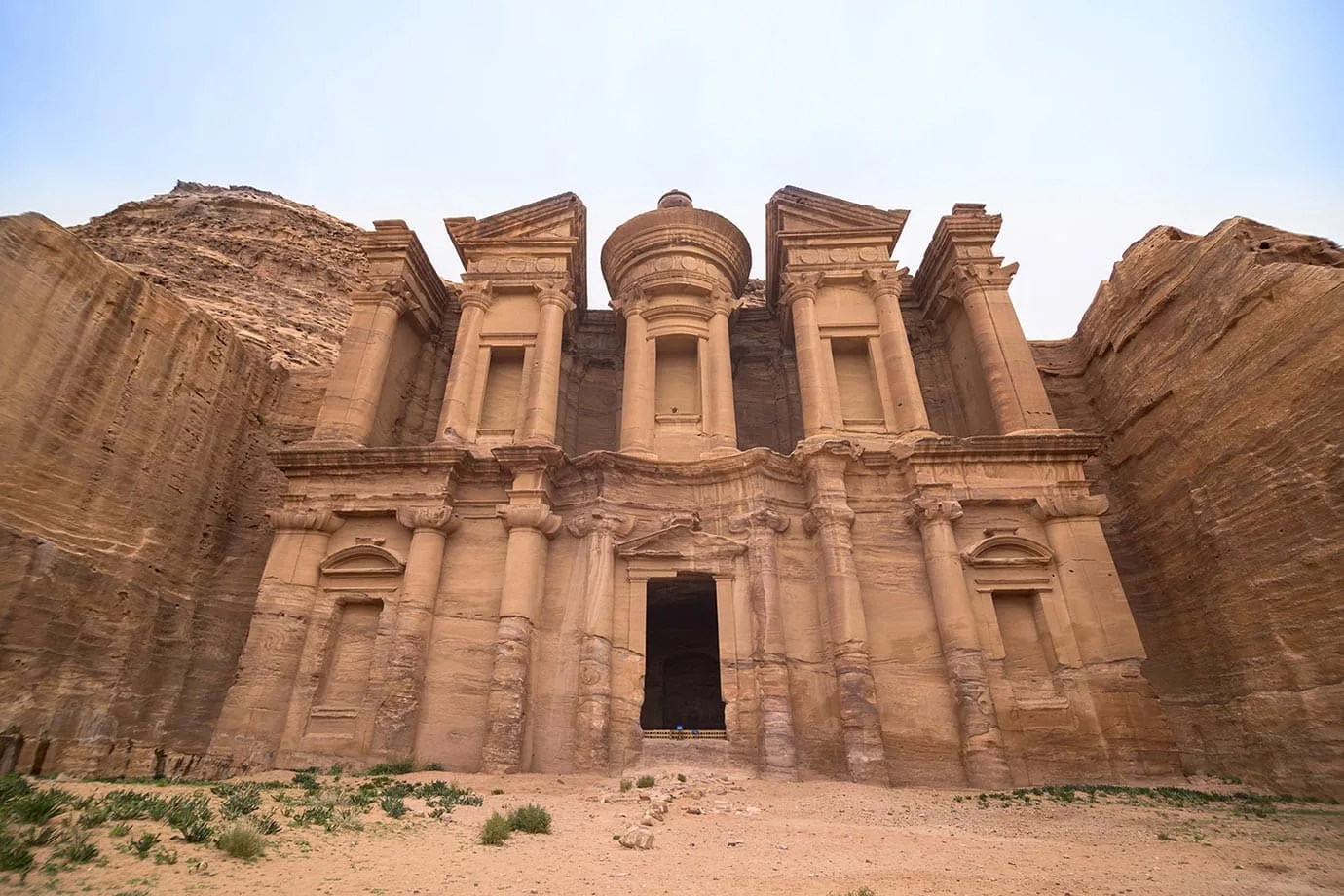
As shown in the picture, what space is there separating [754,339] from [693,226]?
474 centimetres

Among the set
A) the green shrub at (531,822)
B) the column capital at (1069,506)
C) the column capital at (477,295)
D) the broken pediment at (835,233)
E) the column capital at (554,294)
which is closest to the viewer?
the green shrub at (531,822)

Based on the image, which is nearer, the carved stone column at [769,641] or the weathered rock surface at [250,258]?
the carved stone column at [769,641]

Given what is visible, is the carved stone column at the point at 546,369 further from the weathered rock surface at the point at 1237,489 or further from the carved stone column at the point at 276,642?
the weathered rock surface at the point at 1237,489

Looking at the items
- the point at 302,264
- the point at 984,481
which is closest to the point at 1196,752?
the point at 984,481

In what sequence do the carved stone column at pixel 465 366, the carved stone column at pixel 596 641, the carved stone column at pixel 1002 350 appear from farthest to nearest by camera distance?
1. the carved stone column at pixel 465 366
2. the carved stone column at pixel 1002 350
3. the carved stone column at pixel 596 641

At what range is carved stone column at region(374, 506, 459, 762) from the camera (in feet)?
40.3

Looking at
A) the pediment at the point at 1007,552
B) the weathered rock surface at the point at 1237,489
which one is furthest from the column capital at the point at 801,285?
the weathered rock surface at the point at 1237,489

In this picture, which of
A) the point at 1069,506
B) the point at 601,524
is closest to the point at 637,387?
the point at 601,524

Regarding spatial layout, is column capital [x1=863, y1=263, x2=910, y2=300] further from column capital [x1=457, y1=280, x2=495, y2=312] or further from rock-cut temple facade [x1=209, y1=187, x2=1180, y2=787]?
column capital [x1=457, y1=280, x2=495, y2=312]

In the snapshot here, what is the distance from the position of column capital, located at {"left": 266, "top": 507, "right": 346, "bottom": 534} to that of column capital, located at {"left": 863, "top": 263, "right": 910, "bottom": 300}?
48.0ft

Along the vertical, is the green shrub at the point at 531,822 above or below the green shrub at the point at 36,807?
below

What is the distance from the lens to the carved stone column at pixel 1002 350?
16.0 meters

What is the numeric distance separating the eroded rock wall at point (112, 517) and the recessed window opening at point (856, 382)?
15540 mm

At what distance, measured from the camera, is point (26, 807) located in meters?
5.57
